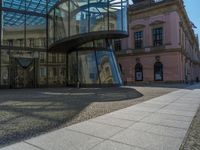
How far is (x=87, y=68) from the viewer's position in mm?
23125

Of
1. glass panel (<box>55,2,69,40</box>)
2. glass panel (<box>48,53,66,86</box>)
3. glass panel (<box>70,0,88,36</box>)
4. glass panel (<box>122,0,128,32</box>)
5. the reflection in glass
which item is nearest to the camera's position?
glass panel (<box>70,0,88,36</box>)

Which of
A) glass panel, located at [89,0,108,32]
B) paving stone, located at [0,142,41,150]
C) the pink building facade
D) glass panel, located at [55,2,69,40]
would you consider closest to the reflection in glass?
glass panel, located at [55,2,69,40]

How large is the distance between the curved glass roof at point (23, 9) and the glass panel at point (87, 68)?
6773mm

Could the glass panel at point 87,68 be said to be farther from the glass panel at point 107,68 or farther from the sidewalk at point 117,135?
the sidewalk at point 117,135

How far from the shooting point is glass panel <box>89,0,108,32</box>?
20.2 meters

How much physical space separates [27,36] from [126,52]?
85.4 feet

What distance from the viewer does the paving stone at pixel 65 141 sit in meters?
4.33

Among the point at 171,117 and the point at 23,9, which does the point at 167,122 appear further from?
the point at 23,9

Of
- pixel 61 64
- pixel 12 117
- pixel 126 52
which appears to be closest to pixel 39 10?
pixel 61 64

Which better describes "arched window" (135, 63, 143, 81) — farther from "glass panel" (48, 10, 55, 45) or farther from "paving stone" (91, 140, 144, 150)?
"paving stone" (91, 140, 144, 150)

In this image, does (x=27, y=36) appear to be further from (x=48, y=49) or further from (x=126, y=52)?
(x=126, y=52)

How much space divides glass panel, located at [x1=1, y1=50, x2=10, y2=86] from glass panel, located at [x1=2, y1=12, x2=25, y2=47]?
1083 millimetres

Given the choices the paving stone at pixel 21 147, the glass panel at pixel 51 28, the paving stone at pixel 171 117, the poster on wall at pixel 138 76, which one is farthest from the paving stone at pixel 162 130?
the poster on wall at pixel 138 76

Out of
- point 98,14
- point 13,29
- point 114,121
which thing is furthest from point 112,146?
point 13,29
